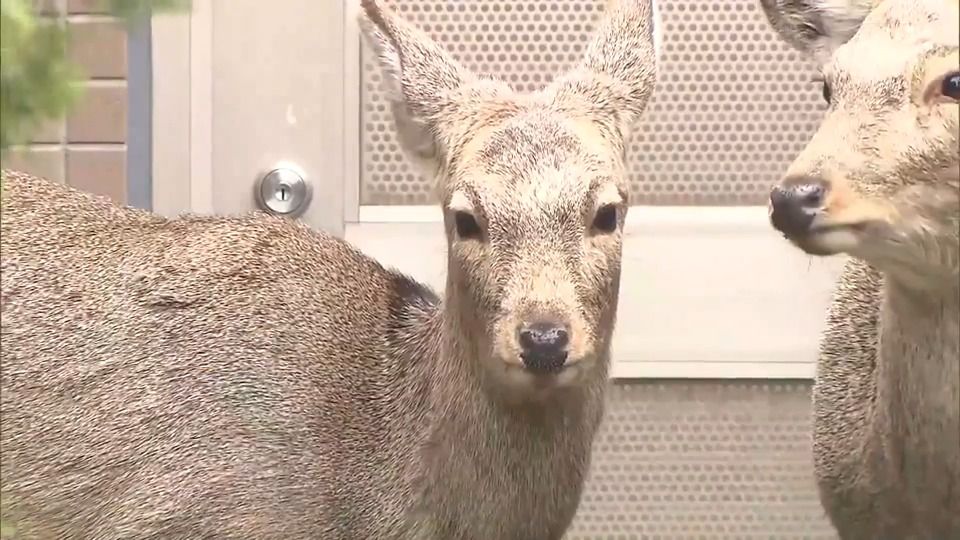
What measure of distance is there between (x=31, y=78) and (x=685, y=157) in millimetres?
1693

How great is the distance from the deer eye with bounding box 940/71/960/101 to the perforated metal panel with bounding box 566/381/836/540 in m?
1.03

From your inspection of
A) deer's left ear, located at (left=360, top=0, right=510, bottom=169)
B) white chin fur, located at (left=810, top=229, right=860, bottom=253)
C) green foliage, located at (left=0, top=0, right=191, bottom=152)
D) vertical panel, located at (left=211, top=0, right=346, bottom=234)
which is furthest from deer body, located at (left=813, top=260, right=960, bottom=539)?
green foliage, located at (left=0, top=0, right=191, bottom=152)

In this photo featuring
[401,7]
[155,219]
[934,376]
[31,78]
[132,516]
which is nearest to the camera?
[31,78]

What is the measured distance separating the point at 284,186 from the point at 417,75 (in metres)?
0.65

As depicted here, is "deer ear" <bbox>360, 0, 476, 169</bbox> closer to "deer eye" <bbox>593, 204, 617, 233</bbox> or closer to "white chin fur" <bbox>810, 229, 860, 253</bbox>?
"deer eye" <bbox>593, 204, 617, 233</bbox>

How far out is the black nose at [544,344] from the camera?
1589mm

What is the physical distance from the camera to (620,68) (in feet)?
6.16

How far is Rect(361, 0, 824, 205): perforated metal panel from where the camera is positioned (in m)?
2.42

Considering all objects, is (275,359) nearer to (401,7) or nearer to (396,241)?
(396,241)

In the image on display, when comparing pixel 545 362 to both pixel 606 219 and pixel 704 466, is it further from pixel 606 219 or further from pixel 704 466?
pixel 704 466

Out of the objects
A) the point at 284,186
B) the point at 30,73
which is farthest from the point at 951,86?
the point at 284,186

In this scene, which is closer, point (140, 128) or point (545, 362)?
point (545, 362)

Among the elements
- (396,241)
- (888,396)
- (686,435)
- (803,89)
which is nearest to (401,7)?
(396,241)

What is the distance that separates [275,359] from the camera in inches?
75.9
